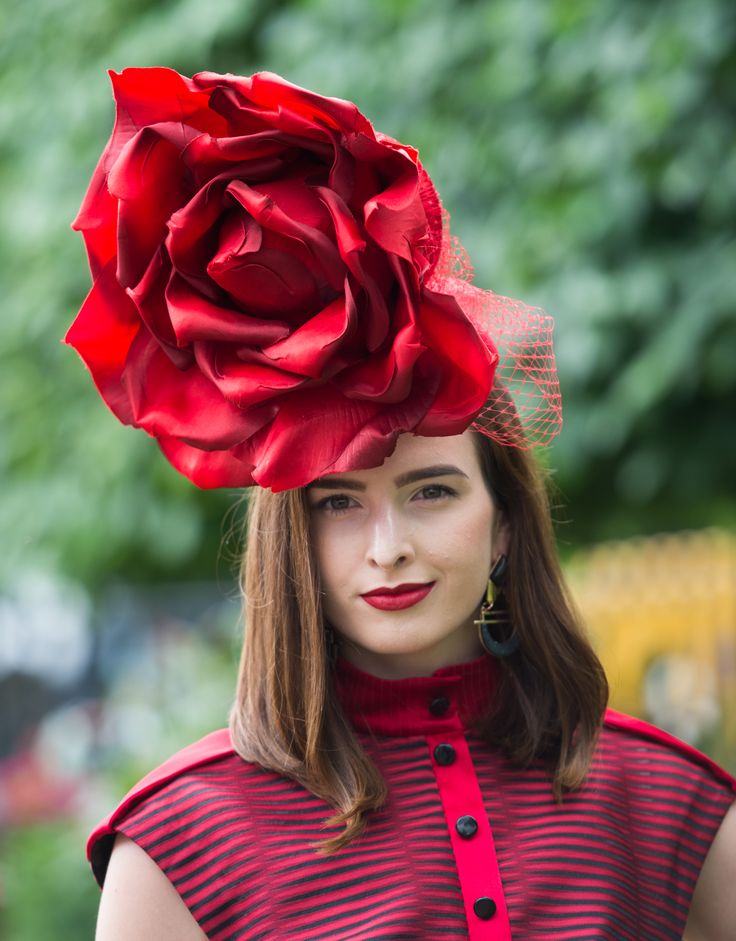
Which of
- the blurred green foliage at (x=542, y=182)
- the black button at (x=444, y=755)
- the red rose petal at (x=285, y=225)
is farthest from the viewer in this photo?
the blurred green foliage at (x=542, y=182)

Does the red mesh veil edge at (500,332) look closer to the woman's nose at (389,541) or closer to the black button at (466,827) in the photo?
the woman's nose at (389,541)

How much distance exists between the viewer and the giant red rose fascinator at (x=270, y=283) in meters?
1.90

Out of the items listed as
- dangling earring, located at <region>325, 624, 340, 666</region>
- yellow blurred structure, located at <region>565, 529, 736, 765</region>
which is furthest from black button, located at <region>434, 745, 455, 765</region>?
yellow blurred structure, located at <region>565, 529, 736, 765</region>

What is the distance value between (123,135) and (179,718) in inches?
124

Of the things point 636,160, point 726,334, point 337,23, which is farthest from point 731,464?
point 337,23

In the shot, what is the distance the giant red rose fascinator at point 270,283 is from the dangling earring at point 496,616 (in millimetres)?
393

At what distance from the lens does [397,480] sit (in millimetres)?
2113

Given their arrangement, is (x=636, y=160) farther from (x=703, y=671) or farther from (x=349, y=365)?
(x=349, y=365)

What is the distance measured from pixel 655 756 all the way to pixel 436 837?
43 centimetres

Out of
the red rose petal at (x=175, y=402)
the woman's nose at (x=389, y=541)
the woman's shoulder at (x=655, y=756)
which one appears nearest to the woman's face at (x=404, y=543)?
the woman's nose at (x=389, y=541)

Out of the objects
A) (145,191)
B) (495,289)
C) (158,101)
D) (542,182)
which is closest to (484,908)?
(145,191)

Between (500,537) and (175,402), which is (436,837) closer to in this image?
(500,537)

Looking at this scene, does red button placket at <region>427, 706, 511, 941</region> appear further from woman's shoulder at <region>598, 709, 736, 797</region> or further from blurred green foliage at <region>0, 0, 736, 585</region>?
blurred green foliage at <region>0, 0, 736, 585</region>

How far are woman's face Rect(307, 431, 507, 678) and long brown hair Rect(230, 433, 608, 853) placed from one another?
0.04 metres
